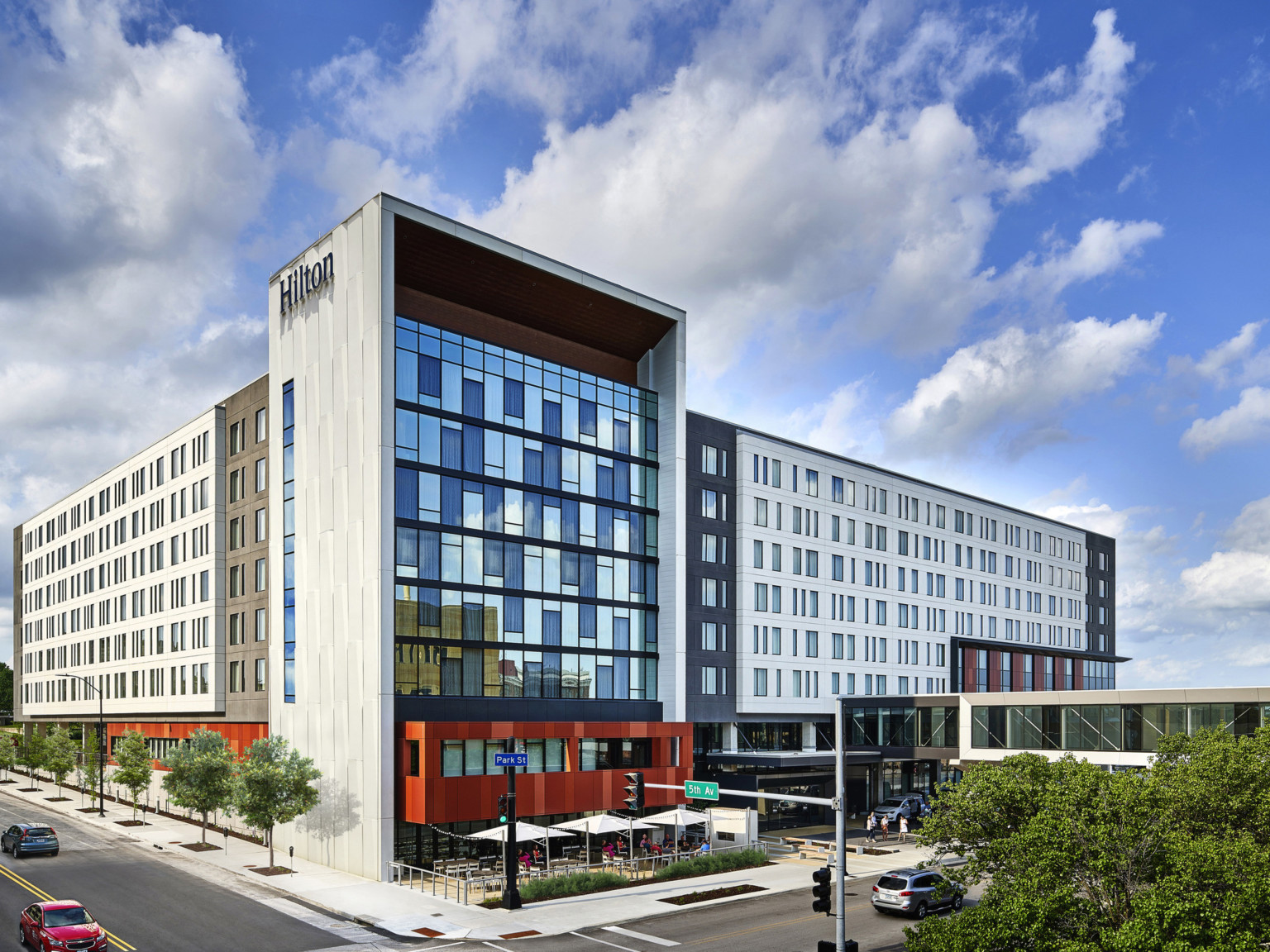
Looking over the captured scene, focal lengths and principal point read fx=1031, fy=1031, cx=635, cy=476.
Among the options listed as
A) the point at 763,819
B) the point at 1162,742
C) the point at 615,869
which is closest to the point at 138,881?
the point at 615,869

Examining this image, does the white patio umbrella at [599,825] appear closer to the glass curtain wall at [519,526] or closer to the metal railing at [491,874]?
the metal railing at [491,874]

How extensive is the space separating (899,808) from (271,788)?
3920 centimetres

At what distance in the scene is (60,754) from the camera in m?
78.0

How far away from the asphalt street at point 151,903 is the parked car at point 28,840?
0.43m

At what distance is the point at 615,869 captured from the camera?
48.2 meters

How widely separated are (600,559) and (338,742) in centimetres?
1807

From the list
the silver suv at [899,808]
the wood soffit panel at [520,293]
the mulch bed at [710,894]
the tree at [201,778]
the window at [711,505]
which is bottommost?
the silver suv at [899,808]

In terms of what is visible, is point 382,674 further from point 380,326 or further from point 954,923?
point 954,923

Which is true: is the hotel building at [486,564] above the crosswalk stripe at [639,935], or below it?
above

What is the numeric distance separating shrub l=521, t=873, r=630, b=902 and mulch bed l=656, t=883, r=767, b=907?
326cm

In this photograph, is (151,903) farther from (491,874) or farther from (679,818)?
(679,818)

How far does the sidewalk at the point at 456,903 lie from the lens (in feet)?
123

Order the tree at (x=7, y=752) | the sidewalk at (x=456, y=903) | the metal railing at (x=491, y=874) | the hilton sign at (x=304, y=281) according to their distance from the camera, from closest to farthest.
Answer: the sidewalk at (x=456, y=903) < the metal railing at (x=491, y=874) < the hilton sign at (x=304, y=281) < the tree at (x=7, y=752)

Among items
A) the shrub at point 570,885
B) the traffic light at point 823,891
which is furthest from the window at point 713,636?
the traffic light at point 823,891
